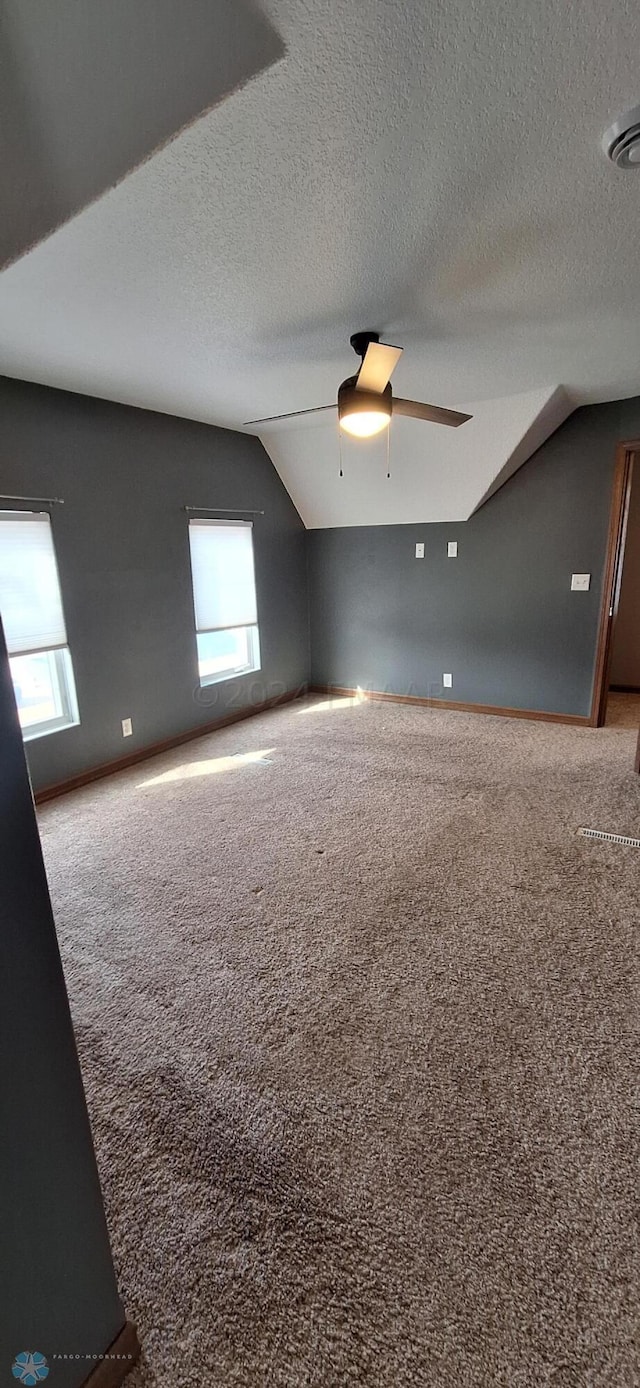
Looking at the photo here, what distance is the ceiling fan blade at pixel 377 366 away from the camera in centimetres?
210

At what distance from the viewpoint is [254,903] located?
86.7 inches

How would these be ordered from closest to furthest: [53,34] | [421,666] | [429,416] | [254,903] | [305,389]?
[53,34], [254,903], [429,416], [305,389], [421,666]

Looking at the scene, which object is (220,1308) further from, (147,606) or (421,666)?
(421,666)

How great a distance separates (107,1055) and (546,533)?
4.12m

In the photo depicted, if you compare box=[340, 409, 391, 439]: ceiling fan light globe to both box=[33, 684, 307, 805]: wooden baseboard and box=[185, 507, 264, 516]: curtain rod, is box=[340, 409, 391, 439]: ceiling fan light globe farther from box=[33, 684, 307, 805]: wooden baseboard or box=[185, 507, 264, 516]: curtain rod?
box=[33, 684, 307, 805]: wooden baseboard

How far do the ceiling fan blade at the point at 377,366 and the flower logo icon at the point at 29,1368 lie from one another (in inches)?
106

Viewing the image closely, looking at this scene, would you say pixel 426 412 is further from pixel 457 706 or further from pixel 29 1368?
pixel 29 1368

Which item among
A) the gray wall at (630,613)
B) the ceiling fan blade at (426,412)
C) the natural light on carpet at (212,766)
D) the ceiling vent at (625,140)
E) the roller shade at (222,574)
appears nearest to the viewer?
the ceiling vent at (625,140)

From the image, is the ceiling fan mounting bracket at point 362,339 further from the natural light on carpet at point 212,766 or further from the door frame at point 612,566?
the natural light on carpet at point 212,766

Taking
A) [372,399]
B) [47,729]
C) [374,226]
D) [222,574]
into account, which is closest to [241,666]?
[222,574]

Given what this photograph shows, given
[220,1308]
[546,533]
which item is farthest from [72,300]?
[546,533]

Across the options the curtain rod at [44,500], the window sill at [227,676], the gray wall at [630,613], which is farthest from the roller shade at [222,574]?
the gray wall at [630,613]

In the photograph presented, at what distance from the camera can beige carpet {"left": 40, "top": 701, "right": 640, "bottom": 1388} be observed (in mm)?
985

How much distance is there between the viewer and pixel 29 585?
3.01 m
